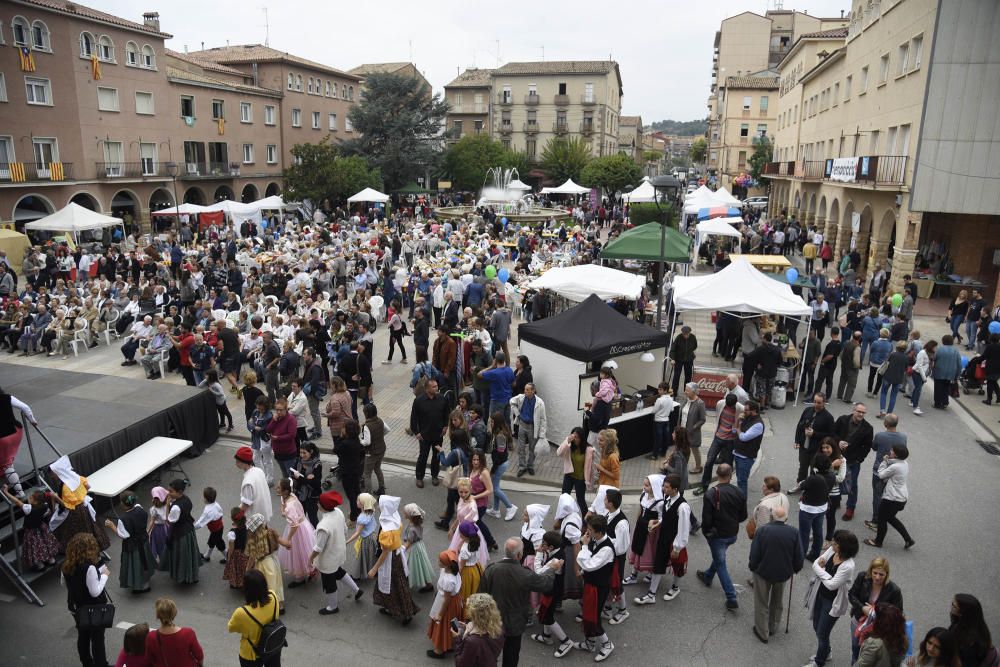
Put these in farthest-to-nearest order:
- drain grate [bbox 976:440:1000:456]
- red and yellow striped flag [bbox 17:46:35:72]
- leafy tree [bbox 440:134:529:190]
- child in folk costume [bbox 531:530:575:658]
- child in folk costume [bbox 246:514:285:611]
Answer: leafy tree [bbox 440:134:529:190], red and yellow striped flag [bbox 17:46:35:72], drain grate [bbox 976:440:1000:456], child in folk costume [bbox 246:514:285:611], child in folk costume [bbox 531:530:575:658]

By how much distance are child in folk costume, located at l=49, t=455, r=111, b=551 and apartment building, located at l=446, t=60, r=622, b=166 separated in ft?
206

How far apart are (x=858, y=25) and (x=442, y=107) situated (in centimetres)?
3085

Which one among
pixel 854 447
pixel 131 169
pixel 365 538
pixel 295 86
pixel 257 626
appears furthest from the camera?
pixel 295 86

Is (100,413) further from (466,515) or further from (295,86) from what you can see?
(295,86)

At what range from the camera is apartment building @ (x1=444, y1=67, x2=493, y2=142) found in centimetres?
6950

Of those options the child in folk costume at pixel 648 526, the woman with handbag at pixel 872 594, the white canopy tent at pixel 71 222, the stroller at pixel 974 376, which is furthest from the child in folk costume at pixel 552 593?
the white canopy tent at pixel 71 222

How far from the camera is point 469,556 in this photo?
5.80 meters

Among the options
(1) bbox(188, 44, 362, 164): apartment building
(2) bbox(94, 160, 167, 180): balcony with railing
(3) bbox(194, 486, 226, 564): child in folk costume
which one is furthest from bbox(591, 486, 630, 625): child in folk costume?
(1) bbox(188, 44, 362, 164): apartment building

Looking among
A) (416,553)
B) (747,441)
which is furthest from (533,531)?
(747,441)

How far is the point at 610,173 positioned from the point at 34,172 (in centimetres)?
3540

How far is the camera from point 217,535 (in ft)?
23.6

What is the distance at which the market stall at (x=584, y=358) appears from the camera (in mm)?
9891

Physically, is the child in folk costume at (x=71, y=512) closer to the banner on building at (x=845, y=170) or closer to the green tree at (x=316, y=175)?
the banner on building at (x=845, y=170)

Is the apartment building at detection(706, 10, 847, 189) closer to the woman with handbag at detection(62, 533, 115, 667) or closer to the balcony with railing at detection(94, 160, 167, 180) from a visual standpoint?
the balcony with railing at detection(94, 160, 167, 180)
